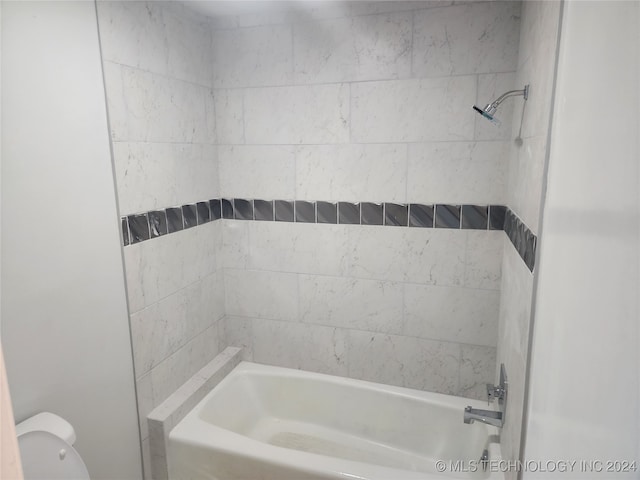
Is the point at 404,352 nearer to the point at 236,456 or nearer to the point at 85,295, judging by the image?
the point at 236,456

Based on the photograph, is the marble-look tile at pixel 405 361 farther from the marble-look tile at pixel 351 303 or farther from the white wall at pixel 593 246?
the white wall at pixel 593 246

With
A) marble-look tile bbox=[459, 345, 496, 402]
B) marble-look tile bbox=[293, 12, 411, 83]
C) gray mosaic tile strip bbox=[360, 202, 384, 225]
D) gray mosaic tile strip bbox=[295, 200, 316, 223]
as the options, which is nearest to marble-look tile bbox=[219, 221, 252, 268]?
gray mosaic tile strip bbox=[295, 200, 316, 223]

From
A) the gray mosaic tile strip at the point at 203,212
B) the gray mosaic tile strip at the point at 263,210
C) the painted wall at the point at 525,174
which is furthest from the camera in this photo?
the gray mosaic tile strip at the point at 263,210

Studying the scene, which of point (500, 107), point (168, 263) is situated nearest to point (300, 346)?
point (168, 263)

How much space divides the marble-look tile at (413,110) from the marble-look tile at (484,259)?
517 millimetres

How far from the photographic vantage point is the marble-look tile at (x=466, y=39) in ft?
5.94

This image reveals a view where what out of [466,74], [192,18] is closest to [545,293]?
[466,74]

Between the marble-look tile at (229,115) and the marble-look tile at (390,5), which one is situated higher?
the marble-look tile at (390,5)

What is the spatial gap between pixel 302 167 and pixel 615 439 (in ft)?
5.93

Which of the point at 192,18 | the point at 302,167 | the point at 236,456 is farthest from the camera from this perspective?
the point at 302,167

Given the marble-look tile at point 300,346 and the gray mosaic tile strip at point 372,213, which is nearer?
the gray mosaic tile strip at point 372,213

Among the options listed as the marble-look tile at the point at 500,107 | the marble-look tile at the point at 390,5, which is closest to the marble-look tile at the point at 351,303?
the marble-look tile at the point at 500,107

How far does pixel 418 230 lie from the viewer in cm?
210

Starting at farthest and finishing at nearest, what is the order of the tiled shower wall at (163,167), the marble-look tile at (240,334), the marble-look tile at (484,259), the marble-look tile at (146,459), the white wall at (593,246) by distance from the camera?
1. the marble-look tile at (240,334)
2. the marble-look tile at (484,259)
3. the marble-look tile at (146,459)
4. the tiled shower wall at (163,167)
5. the white wall at (593,246)
